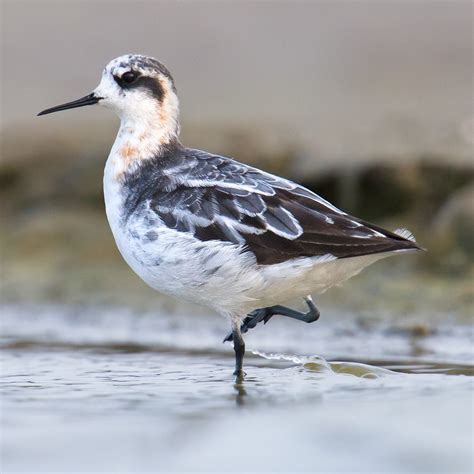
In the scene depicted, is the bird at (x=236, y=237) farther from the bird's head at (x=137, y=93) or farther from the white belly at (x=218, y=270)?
the bird's head at (x=137, y=93)

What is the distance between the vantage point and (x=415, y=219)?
12.0 meters

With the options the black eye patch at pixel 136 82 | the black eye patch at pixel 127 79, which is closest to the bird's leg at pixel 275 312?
the black eye patch at pixel 136 82

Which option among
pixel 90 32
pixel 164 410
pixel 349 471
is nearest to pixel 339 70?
pixel 90 32

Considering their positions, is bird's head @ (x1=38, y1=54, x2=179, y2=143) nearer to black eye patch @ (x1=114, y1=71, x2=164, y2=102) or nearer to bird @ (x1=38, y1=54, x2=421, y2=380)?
black eye patch @ (x1=114, y1=71, x2=164, y2=102)

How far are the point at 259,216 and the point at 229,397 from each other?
1.24 metres

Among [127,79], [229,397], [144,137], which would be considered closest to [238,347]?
→ [229,397]

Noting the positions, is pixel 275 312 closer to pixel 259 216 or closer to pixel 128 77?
pixel 259 216

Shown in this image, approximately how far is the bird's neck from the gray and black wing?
438mm

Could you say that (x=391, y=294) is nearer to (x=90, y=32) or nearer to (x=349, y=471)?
(x=349, y=471)

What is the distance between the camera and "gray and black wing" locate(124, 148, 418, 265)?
7926 mm

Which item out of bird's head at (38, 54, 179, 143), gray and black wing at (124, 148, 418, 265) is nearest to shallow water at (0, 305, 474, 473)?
gray and black wing at (124, 148, 418, 265)

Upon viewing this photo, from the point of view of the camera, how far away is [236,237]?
26.4 ft

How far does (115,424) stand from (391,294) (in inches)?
187

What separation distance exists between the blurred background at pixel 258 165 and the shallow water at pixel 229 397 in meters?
0.04
